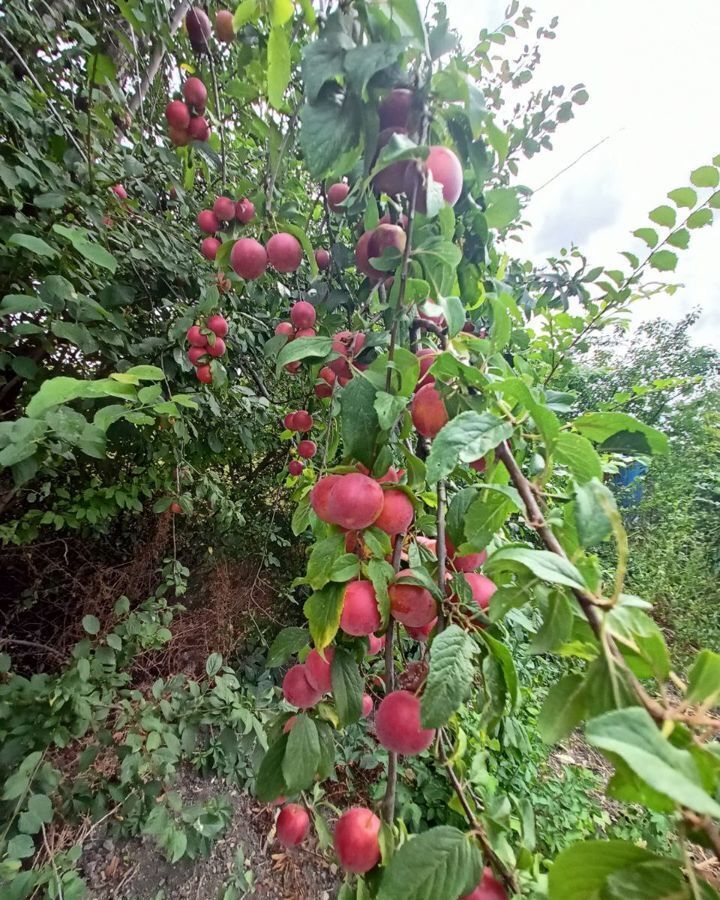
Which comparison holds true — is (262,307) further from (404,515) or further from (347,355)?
(404,515)

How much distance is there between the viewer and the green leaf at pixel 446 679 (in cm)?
29

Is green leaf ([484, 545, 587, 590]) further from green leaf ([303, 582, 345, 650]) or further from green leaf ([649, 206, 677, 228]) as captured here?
green leaf ([649, 206, 677, 228])

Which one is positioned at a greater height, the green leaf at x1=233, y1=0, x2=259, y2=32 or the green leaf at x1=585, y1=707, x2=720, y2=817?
the green leaf at x1=233, y1=0, x2=259, y2=32

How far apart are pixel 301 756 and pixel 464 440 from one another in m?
0.34

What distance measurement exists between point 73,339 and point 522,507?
805 mm

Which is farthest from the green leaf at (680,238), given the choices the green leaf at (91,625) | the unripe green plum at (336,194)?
the green leaf at (91,625)

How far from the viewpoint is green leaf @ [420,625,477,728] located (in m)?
0.29

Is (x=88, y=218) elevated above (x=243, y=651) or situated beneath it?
elevated above

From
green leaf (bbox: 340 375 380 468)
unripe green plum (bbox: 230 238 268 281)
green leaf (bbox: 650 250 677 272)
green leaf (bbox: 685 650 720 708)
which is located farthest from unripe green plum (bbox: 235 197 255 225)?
green leaf (bbox: 685 650 720 708)

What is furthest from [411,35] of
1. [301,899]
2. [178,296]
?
[301,899]

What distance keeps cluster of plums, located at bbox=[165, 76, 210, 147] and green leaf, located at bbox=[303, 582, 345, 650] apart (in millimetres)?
839

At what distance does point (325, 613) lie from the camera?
40 cm

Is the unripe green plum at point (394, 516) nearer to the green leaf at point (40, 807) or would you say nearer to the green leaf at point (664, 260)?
the green leaf at point (40, 807)

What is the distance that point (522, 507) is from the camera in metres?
0.34
